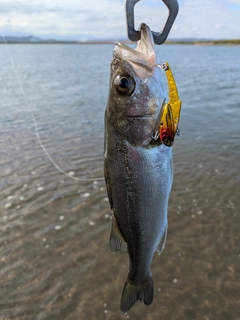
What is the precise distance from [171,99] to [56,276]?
3743 mm

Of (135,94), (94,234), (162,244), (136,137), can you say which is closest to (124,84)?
(135,94)

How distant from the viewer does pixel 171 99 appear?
2.17m

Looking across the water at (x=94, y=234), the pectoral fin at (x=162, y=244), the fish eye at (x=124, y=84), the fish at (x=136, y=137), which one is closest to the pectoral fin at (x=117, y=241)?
the fish at (x=136, y=137)

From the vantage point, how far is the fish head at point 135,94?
2119 mm

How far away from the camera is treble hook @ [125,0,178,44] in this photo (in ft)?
6.86

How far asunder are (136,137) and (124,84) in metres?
0.35

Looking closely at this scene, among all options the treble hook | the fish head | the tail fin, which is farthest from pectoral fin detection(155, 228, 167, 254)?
the treble hook

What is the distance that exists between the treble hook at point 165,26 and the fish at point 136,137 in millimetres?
71

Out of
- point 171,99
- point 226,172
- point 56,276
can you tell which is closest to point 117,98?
point 171,99

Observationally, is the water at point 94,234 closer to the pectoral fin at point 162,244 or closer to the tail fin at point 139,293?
the tail fin at point 139,293

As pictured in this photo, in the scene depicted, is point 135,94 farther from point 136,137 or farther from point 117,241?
point 117,241

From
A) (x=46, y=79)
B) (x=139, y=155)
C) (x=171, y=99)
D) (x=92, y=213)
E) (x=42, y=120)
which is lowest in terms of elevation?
(x=46, y=79)

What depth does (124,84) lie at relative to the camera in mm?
2137

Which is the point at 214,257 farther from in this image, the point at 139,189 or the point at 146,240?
the point at 139,189
